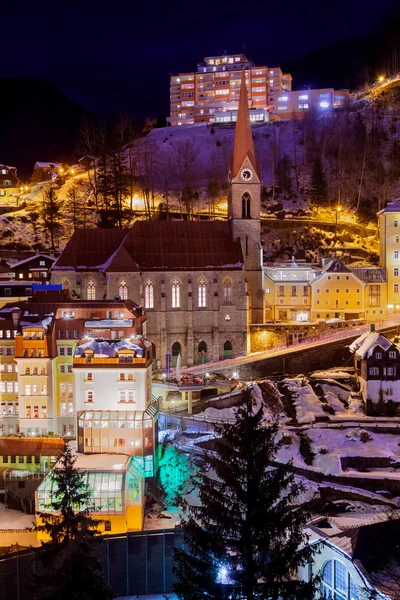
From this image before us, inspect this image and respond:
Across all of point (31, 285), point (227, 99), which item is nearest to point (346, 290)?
point (31, 285)

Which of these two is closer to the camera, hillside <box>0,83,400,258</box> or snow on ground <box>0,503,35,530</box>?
snow on ground <box>0,503,35,530</box>

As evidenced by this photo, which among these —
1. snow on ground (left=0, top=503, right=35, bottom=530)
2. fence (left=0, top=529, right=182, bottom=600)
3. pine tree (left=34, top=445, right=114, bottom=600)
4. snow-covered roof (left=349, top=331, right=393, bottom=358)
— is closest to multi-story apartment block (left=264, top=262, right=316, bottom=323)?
snow-covered roof (left=349, top=331, right=393, bottom=358)

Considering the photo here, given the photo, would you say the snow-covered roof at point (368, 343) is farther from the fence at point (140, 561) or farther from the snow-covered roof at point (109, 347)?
the fence at point (140, 561)

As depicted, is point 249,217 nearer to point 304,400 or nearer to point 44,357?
point 304,400

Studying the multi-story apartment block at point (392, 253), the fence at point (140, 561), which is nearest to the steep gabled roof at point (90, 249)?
the multi-story apartment block at point (392, 253)

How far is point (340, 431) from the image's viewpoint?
42.8 meters

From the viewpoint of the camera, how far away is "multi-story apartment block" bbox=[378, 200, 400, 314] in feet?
199

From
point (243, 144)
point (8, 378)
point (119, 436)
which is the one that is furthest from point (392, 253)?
point (8, 378)

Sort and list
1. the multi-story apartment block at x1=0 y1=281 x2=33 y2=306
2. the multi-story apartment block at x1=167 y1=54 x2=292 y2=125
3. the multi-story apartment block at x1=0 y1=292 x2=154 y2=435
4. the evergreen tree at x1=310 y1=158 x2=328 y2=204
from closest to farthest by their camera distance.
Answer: the multi-story apartment block at x1=0 y1=292 x2=154 y2=435
the multi-story apartment block at x1=0 y1=281 x2=33 y2=306
the evergreen tree at x1=310 y1=158 x2=328 y2=204
the multi-story apartment block at x1=167 y1=54 x2=292 y2=125

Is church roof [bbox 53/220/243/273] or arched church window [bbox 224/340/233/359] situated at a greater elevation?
church roof [bbox 53/220/243/273]

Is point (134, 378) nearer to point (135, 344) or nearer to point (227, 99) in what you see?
point (135, 344)

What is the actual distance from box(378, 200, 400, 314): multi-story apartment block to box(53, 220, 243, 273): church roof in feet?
50.3

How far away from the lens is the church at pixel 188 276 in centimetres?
5616

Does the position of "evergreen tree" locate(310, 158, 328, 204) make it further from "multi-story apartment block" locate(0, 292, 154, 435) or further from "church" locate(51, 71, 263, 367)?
"multi-story apartment block" locate(0, 292, 154, 435)
